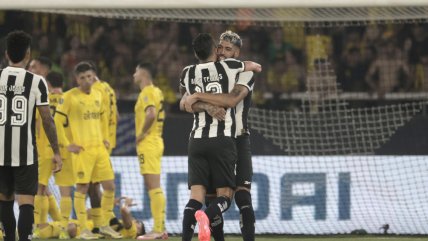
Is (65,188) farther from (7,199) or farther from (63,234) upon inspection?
(7,199)

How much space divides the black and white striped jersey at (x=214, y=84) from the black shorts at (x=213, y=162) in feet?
0.23

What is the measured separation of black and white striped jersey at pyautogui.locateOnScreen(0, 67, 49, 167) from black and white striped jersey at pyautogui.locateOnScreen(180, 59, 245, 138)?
1.30 meters

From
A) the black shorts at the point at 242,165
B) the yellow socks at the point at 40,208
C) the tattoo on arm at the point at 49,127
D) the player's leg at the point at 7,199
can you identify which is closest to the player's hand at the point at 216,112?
the black shorts at the point at 242,165

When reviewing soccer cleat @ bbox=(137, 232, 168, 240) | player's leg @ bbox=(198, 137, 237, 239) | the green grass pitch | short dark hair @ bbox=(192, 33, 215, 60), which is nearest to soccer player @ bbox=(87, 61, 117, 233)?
soccer cleat @ bbox=(137, 232, 168, 240)

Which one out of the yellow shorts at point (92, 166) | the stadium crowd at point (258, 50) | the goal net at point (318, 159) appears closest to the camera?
the yellow shorts at point (92, 166)

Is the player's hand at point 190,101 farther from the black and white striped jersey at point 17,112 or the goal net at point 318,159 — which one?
the goal net at point 318,159

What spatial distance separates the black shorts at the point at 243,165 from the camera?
9773 mm

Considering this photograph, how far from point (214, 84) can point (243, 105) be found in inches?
17.8

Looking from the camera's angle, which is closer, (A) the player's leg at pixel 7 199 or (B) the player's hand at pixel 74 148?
(A) the player's leg at pixel 7 199

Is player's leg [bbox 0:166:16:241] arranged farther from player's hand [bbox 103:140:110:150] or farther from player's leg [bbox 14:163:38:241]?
player's hand [bbox 103:140:110:150]

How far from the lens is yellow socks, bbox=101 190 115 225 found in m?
13.3

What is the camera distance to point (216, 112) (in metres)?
9.52

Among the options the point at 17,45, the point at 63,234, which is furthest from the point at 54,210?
the point at 17,45

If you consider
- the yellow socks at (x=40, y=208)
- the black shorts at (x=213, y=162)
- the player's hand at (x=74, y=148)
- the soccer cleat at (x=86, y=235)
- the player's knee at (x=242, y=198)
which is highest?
the player's hand at (x=74, y=148)
